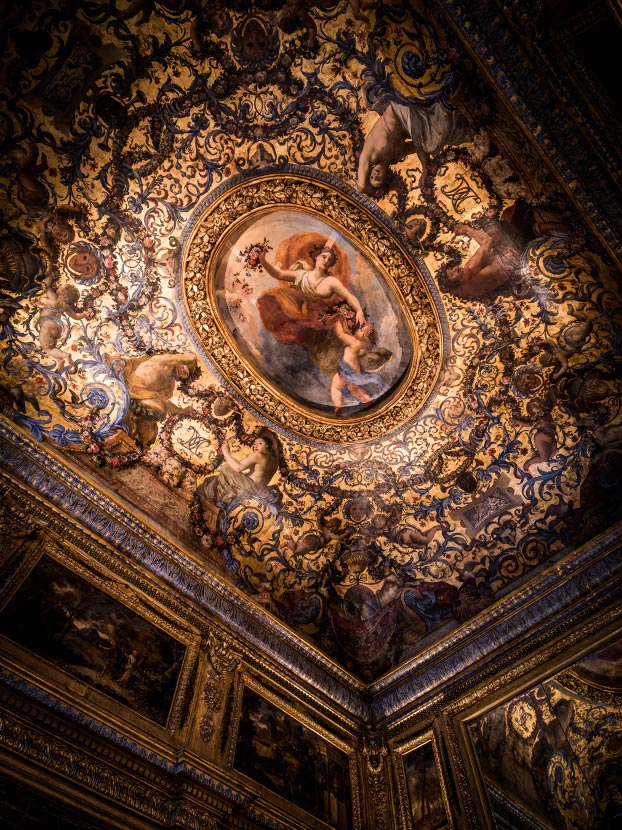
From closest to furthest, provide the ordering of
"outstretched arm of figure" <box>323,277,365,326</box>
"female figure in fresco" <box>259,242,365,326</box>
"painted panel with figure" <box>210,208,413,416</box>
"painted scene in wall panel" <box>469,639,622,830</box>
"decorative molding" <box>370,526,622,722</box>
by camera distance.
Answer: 1. "decorative molding" <box>370,526,622,722</box>
2. "painted scene in wall panel" <box>469,639,622,830</box>
3. "painted panel with figure" <box>210,208,413,416</box>
4. "female figure in fresco" <box>259,242,365,326</box>
5. "outstretched arm of figure" <box>323,277,365,326</box>

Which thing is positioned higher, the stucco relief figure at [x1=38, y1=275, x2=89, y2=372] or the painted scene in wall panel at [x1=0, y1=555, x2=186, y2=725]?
the stucco relief figure at [x1=38, y1=275, x2=89, y2=372]

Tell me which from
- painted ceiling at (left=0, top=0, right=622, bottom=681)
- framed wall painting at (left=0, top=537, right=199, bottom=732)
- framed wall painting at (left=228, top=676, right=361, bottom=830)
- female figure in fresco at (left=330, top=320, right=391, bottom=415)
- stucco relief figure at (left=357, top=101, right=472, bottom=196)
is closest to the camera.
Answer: framed wall painting at (left=0, top=537, right=199, bottom=732)

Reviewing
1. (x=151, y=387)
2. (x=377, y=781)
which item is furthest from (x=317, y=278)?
(x=377, y=781)

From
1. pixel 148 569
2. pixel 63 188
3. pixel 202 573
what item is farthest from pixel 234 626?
pixel 63 188

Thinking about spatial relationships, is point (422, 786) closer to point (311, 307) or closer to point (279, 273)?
point (311, 307)

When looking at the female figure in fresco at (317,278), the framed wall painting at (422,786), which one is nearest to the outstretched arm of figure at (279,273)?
the female figure in fresco at (317,278)

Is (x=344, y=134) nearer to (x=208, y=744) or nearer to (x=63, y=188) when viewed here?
(x=63, y=188)

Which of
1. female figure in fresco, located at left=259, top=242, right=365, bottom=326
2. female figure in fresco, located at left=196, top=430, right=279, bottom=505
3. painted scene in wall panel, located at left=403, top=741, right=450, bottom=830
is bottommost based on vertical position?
painted scene in wall panel, located at left=403, top=741, right=450, bottom=830

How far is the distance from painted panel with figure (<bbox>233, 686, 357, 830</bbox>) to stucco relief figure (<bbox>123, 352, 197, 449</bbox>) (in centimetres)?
388

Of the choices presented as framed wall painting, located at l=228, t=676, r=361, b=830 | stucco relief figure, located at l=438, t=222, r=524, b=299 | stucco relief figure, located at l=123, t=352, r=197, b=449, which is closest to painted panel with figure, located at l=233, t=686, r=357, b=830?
framed wall painting, located at l=228, t=676, r=361, b=830

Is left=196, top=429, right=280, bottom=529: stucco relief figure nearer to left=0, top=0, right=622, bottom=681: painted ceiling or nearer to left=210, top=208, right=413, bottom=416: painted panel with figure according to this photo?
left=0, top=0, right=622, bottom=681: painted ceiling

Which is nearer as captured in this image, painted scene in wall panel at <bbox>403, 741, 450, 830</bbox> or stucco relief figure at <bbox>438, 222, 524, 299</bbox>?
painted scene in wall panel at <bbox>403, 741, 450, 830</bbox>

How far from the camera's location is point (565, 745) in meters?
8.41

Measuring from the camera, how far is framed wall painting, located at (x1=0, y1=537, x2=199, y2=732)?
5.68 m
